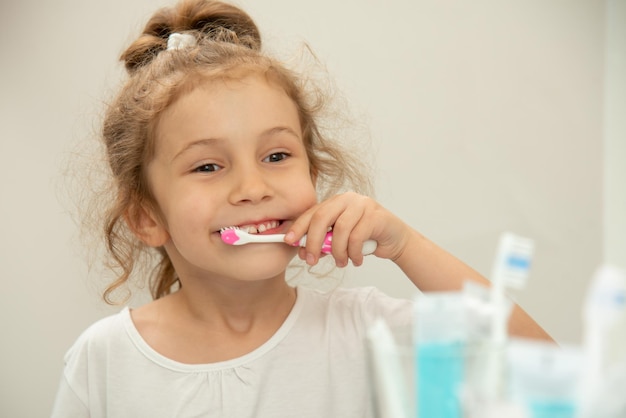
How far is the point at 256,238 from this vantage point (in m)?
0.78

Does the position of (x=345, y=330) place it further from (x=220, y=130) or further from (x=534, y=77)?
(x=534, y=77)

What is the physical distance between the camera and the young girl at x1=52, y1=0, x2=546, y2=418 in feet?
2.63

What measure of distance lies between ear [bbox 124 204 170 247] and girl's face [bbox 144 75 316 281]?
7 cm

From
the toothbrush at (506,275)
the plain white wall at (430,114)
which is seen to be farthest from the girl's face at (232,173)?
the toothbrush at (506,275)

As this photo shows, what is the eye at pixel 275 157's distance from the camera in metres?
0.84

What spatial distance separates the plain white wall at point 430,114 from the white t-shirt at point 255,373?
0.24 metres

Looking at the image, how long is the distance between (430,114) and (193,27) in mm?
391

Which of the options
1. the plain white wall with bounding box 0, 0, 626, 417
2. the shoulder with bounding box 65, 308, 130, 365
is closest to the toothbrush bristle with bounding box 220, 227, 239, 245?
the shoulder with bounding box 65, 308, 130, 365

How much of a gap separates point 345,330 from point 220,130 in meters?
0.31

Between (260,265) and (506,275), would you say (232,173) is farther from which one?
(506,275)

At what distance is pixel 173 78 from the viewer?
0.87 m

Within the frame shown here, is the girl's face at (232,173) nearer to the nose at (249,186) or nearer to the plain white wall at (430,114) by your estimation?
the nose at (249,186)

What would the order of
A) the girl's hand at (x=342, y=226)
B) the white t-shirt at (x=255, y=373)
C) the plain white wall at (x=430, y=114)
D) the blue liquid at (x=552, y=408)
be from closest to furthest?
1. the blue liquid at (x=552, y=408)
2. the girl's hand at (x=342, y=226)
3. the white t-shirt at (x=255, y=373)
4. the plain white wall at (x=430, y=114)

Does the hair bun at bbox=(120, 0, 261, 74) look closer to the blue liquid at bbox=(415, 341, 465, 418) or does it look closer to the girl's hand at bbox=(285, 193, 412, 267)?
the girl's hand at bbox=(285, 193, 412, 267)
